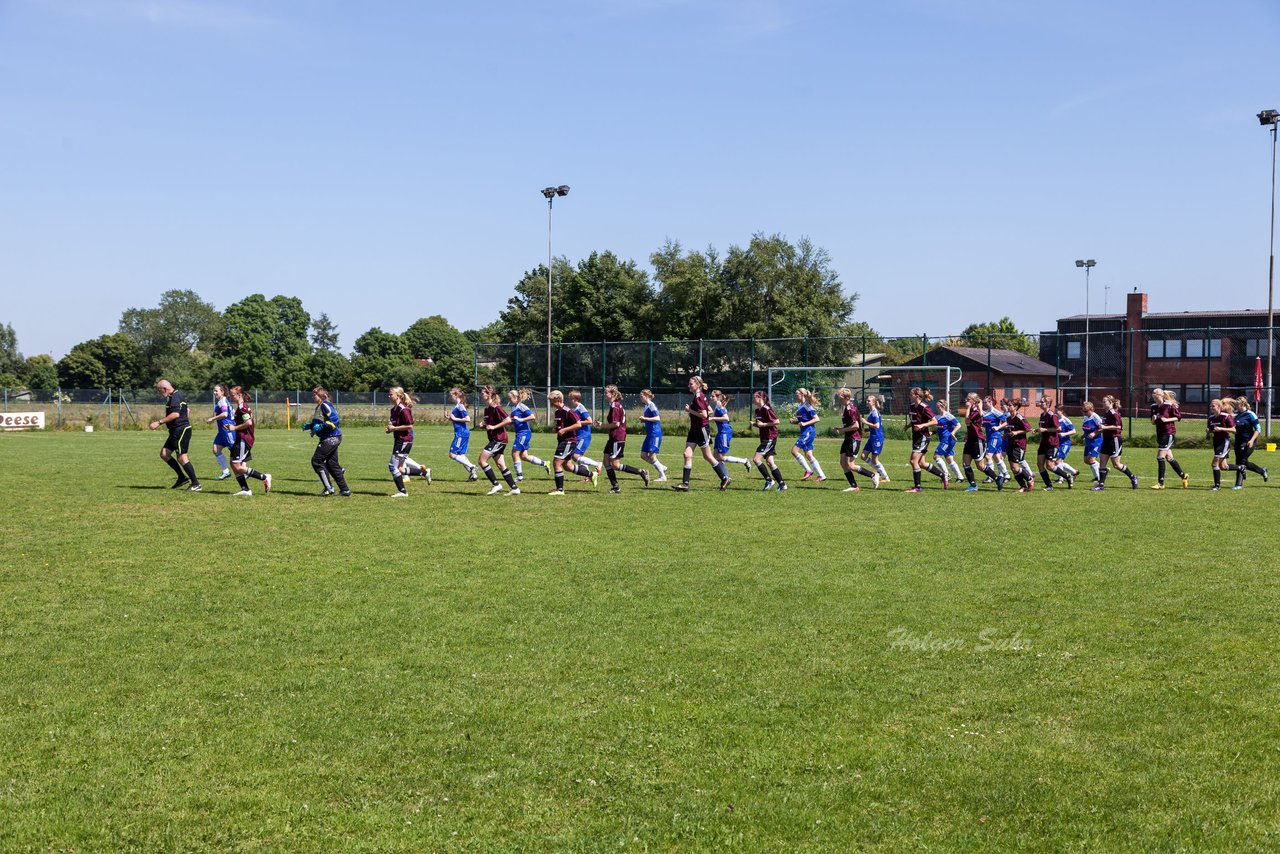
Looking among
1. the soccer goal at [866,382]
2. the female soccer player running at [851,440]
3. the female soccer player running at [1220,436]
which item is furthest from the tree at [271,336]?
the female soccer player running at [1220,436]

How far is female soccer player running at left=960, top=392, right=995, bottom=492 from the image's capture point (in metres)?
21.8

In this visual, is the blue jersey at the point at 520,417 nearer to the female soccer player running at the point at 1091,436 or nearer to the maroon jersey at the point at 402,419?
the maroon jersey at the point at 402,419

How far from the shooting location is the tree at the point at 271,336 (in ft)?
353

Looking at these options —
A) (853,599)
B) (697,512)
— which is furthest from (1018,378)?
(853,599)

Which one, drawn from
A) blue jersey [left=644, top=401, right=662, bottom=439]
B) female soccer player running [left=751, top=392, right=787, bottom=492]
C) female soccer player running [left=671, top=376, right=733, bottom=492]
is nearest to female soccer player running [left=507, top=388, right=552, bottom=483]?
blue jersey [left=644, top=401, right=662, bottom=439]

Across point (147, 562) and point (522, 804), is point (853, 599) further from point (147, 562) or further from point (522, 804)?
point (147, 562)

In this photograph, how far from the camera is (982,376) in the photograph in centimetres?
4869

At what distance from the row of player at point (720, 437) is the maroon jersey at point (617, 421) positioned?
0.08 feet

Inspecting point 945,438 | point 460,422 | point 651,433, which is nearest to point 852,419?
point 945,438

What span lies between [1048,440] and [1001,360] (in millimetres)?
33632

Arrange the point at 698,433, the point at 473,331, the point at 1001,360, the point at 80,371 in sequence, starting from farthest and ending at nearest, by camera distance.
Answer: the point at 473,331, the point at 80,371, the point at 1001,360, the point at 698,433

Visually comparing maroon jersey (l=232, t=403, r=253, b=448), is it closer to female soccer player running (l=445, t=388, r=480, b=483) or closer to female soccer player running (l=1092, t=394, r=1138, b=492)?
female soccer player running (l=445, t=388, r=480, b=483)

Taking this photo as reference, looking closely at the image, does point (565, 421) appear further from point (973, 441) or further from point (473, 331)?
point (473, 331)

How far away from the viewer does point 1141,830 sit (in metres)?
4.80
